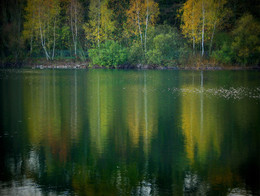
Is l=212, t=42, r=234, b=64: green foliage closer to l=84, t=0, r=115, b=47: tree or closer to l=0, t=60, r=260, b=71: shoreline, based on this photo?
l=0, t=60, r=260, b=71: shoreline

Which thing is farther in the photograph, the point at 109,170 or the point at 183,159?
the point at 183,159

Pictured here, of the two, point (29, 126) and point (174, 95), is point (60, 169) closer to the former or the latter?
point (29, 126)

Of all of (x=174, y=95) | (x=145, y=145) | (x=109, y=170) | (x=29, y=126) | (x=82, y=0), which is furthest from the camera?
(x=82, y=0)

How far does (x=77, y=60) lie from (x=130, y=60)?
723cm

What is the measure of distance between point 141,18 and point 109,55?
23.3 ft

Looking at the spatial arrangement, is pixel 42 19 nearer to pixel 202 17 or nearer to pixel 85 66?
pixel 85 66

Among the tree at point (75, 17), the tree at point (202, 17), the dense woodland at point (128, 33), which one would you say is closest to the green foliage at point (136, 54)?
the dense woodland at point (128, 33)

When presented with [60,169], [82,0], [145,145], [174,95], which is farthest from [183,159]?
[82,0]

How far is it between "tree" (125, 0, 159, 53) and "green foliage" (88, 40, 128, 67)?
10.2ft

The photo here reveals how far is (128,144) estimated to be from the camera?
44.5 feet

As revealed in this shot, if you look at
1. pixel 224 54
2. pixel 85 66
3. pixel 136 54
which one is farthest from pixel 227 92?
pixel 85 66

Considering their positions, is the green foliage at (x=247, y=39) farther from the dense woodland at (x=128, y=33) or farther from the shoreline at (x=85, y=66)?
the shoreline at (x=85, y=66)

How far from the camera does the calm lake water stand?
10.1 m

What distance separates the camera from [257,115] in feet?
62.7
